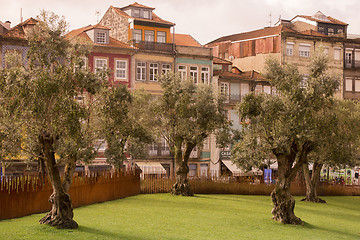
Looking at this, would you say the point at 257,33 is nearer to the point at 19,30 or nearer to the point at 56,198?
the point at 19,30

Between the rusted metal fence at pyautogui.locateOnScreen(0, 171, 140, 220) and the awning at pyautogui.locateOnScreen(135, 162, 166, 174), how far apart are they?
62.8ft

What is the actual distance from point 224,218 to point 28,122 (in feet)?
41.0

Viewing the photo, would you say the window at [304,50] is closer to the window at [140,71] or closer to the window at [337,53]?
the window at [337,53]

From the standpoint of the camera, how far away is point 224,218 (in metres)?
30.8

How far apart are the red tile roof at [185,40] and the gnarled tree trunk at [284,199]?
37892 millimetres

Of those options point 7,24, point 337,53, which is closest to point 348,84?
point 337,53

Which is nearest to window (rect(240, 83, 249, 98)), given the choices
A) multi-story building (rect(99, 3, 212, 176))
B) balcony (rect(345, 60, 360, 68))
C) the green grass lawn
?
multi-story building (rect(99, 3, 212, 176))

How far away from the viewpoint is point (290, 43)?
237 ft

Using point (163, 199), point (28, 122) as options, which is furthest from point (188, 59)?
point (28, 122)

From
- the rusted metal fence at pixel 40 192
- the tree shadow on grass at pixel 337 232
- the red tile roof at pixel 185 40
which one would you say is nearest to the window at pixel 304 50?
the red tile roof at pixel 185 40

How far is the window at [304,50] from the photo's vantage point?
73.1 metres

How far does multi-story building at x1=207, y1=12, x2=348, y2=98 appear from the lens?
237ft

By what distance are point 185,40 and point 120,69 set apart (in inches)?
536

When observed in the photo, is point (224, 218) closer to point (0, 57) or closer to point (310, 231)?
point (310, 231)
